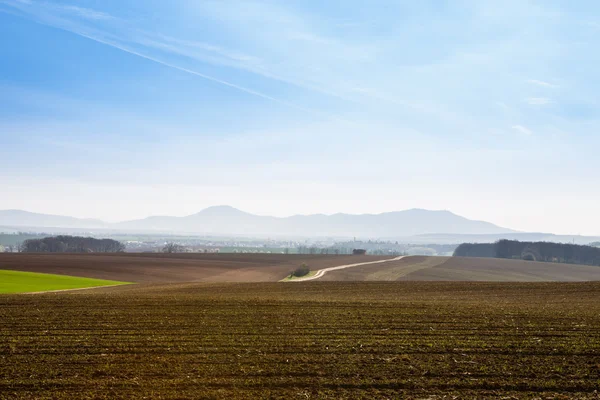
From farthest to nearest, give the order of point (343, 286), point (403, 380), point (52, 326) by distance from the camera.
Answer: point (343, 286) → point (52, 326) → point (403, 380)

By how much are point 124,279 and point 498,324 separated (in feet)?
159

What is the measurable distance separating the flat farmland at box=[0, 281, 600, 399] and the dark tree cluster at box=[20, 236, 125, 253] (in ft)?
390

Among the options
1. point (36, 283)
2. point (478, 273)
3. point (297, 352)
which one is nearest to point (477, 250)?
point (478, 273)

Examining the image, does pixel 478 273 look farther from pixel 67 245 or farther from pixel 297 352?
pixel 67 245

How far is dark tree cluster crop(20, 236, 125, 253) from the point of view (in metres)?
129

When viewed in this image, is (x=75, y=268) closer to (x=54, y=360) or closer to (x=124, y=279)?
(x=124, y=279)

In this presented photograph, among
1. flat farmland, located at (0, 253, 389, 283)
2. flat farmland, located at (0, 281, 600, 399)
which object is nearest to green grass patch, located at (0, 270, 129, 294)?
flat farmland, located at (0, 253, 389, 283)

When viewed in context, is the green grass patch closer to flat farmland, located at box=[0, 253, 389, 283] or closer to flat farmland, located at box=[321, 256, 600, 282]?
flat farmland, located at box=[0, 253, 389, 283]

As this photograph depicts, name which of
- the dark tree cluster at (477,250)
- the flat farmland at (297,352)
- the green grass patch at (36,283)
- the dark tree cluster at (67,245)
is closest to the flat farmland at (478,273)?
the green grass patch at (36,283)

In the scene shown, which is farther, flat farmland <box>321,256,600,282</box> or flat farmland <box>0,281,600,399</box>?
flat farmland <box>321,256,600,282</box>

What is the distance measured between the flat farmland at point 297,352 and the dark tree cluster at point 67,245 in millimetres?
118739

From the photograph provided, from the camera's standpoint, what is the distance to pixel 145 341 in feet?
48.3

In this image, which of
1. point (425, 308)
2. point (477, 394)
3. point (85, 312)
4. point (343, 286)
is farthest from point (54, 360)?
point (343, 286)

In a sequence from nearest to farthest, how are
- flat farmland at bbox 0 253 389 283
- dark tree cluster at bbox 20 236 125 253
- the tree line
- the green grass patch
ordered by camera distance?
the green grass patch, flat farmland at bbox 0 253 389 283, the tree line, dark tree cluster at bbox 20 236 125 253
